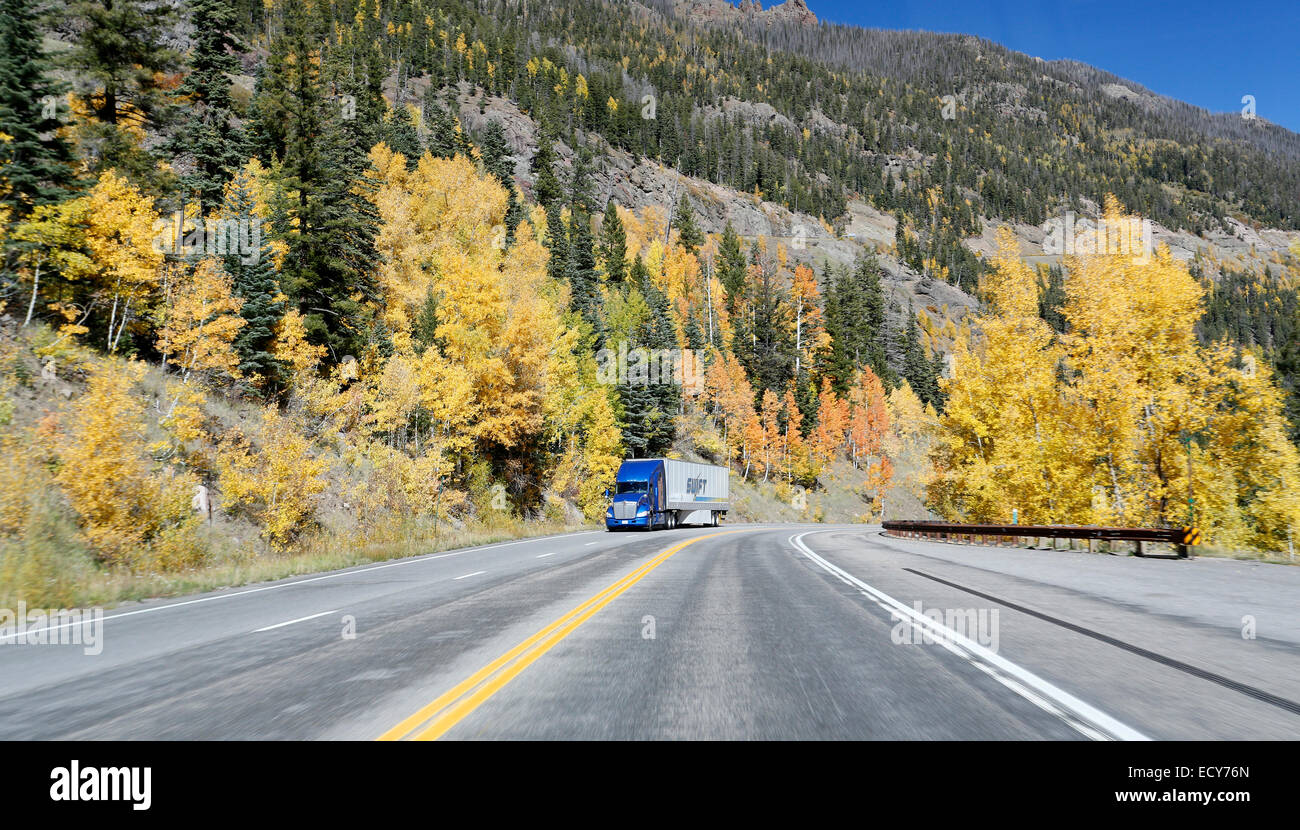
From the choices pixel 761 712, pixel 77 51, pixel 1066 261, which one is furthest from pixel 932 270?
pixel 761 712

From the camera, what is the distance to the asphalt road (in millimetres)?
4270

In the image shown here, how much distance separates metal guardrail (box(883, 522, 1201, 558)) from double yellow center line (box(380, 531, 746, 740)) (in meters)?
16.3

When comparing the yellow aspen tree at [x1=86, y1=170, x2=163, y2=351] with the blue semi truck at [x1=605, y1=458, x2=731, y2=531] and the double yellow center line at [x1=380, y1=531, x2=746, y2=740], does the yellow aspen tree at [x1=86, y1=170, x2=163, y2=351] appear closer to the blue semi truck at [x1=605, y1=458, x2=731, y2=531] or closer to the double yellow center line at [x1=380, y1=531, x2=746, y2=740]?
the blue semi truck at [x1=605, y1=458, x2=731, y2=531]

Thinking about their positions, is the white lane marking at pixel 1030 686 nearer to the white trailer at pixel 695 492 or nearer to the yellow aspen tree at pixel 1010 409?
the yellow aspen tree at pixel 1010 409

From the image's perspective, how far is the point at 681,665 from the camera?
5855 millimetres

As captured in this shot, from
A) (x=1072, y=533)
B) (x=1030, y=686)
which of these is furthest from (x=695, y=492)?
(x=1030, y=686)

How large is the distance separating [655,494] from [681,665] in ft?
102

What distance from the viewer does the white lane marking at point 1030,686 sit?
4059 mm

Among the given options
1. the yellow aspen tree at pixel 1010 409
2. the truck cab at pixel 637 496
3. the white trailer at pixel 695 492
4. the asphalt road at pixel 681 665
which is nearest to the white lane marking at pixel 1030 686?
the asphalt road at pixel 681 665

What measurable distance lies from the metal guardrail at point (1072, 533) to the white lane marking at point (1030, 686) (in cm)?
1269
